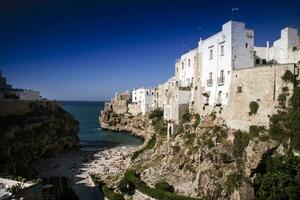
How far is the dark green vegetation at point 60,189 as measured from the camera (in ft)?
108

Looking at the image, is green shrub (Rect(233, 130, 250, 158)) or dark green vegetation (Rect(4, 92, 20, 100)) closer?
green shrub (Rect(233, 130, 250, 158))

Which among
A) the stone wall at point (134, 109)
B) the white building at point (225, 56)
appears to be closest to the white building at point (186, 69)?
the white building at point (225, 56)

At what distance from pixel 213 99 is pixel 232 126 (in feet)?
16.7

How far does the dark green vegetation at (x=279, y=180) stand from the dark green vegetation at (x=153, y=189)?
6509mm

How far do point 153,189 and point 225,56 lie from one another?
1601 cm

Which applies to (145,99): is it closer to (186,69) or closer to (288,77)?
(186,69)

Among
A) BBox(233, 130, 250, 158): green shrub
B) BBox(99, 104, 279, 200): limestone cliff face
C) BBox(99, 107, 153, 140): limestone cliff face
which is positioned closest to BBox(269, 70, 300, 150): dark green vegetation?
BBox(99, 104, 279, 200): limestone cliff face

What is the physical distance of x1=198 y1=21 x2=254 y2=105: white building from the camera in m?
32.2

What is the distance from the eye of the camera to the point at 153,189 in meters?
29.8

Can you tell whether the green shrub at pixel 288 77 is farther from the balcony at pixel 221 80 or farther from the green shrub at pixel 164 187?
the green shrub at pixel 164 187

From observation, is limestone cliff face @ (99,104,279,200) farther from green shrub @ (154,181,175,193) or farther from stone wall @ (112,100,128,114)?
stone wall @ (112,100,128,114)

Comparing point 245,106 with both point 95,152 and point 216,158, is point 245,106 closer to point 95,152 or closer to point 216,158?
point 216,158

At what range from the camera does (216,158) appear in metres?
29.5

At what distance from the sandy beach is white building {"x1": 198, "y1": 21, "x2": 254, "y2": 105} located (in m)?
17.3
